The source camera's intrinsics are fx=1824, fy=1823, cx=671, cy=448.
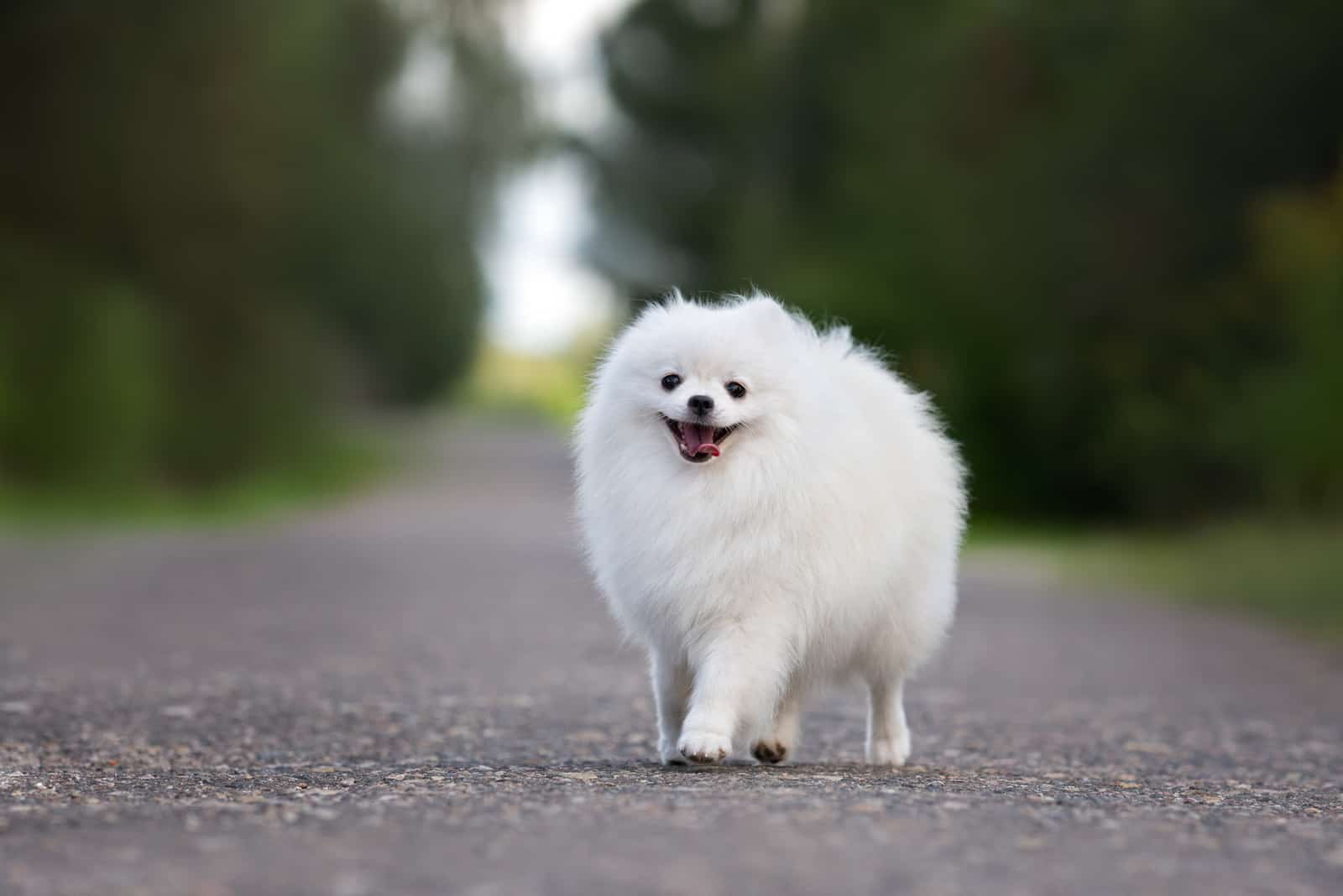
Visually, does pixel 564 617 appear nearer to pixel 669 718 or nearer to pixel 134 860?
pixel 669 718

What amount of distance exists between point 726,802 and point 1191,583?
11.9 m

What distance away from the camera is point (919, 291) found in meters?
26.3

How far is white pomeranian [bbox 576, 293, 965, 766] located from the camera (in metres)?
6.02

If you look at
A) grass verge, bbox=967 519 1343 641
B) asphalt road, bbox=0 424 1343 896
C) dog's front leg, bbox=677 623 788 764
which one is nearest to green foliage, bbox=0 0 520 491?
asphalt road, bbox=0 424 1343 896

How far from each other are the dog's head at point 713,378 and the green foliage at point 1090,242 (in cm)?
1095

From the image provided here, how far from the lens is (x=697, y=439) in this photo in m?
6.09

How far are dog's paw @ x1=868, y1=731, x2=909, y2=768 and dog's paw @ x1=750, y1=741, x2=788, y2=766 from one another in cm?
61

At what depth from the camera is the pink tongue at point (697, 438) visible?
6047mm

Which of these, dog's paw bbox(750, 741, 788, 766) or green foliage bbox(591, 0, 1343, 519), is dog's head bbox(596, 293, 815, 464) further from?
green foliage bbox(591, 0, 1343, 519)

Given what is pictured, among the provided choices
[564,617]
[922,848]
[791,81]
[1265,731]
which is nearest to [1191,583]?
[564,617]

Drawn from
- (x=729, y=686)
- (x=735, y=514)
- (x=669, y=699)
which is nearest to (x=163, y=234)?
(x=669, y=699)

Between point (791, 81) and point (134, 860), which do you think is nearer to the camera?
point (134, 860)

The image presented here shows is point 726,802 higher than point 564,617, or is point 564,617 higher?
point 564,617

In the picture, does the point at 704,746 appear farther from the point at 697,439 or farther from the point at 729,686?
the point at 697,439
